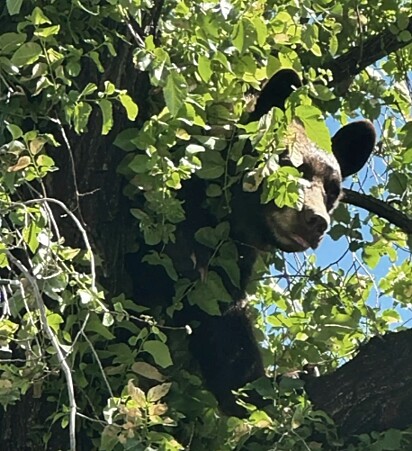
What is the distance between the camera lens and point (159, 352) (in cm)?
323

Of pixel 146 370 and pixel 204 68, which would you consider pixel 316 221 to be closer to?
pixel 146 370

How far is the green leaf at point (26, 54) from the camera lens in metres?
3.14

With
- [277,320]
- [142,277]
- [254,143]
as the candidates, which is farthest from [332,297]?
[254,143]

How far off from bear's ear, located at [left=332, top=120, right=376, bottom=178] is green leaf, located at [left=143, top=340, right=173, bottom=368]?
247cm

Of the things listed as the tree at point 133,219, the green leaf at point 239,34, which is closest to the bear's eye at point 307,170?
the tree at point 133,219

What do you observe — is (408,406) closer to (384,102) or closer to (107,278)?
(107,278)

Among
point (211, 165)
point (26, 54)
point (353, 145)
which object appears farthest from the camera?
point (353, 145)

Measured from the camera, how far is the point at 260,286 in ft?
17.4

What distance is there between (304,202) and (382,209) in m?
0.34

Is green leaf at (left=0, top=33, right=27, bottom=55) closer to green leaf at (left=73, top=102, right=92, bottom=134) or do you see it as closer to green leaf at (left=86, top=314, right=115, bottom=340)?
green leaf at (left=73, top=102, right=92, bottom=134)

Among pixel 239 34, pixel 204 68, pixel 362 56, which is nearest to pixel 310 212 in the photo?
pixel 362 56

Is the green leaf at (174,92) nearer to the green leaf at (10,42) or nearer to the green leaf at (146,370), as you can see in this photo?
the green leaf at (10,42)

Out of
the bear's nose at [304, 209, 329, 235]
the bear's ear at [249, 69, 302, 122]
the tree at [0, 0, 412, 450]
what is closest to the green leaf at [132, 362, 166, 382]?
the tree at [0, 0, 412, 450]

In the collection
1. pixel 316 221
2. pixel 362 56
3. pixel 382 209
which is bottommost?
pixel 316 221
